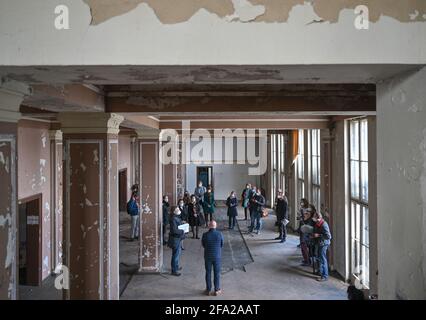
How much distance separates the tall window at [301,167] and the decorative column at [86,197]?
7.36 metres

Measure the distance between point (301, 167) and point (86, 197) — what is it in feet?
26.0

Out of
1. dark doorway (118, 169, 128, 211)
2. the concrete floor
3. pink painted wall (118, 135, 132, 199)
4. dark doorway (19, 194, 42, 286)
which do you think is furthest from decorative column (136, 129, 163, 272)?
dark doorway (118, 169, 128, 211)

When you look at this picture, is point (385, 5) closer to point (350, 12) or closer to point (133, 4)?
point (350, 12)

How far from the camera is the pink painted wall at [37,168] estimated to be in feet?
20.8

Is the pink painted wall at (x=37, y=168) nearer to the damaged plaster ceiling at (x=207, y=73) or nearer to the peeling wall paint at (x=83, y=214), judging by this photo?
the peeling wall paint at (x=83, y=214)

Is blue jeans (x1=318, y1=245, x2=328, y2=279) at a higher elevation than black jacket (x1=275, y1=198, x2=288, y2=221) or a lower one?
lower

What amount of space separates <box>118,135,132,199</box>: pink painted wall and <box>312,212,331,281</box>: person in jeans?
24.3 feet

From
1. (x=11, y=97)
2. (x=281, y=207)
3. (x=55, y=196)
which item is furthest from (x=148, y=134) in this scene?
(x=11, y=97)

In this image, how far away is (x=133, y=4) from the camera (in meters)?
1.55

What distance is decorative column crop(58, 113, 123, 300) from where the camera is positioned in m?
4.55

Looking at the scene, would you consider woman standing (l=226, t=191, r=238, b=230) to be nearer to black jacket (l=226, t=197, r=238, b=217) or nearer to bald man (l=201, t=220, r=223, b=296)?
black jacket (l=226, t=197, r=238, b=217)

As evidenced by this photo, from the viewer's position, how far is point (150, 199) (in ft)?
24.6

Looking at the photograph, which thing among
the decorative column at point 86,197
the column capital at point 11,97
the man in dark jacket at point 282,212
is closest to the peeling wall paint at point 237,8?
the column capital at point 11,97

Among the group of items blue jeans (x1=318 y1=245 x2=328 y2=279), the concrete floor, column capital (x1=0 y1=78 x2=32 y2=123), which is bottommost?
the concrete floor
